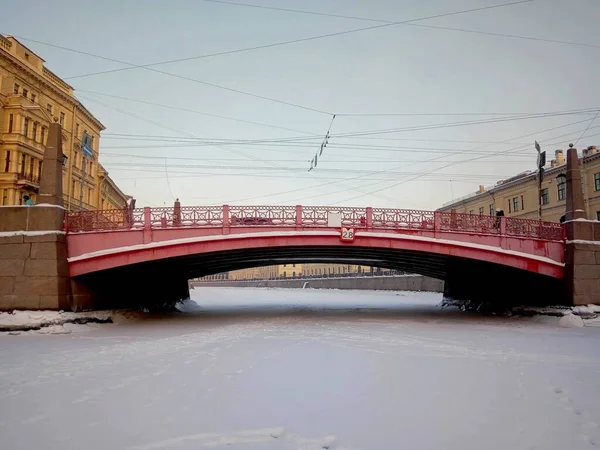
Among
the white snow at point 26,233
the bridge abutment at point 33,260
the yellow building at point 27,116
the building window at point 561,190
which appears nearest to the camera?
the bridge abutment at point 33,260

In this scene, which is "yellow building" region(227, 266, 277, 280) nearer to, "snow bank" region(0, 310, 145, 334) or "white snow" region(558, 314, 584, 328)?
"snow bank" region(0, 310, 145, 334)

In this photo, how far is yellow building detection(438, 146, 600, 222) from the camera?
37281 mm

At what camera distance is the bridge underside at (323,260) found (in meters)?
16.0

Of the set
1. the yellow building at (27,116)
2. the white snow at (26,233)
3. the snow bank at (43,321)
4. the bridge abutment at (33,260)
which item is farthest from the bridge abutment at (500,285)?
the yellow building at (27,116)

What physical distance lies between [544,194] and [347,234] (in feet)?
115

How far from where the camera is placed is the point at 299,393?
6191mm

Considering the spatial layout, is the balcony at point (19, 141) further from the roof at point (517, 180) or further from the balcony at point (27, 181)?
the roof at point (517, 180)

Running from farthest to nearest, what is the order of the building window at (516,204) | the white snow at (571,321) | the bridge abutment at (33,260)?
the building window at (516,204), the white snow at (571,321), the bridge abutment at (33,260)

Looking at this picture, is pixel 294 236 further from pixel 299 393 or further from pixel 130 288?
pixel 299 393

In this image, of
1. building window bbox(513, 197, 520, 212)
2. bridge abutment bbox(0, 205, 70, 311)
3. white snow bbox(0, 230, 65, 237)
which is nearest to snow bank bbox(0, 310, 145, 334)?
bridge abutment bbox(0, 205, 70, 311)

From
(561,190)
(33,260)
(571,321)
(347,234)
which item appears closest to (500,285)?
(571,321)

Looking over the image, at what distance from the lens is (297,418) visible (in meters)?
5.13

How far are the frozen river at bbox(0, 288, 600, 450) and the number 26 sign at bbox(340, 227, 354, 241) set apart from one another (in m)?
4.73

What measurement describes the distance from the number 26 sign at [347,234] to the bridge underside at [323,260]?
189 cm
